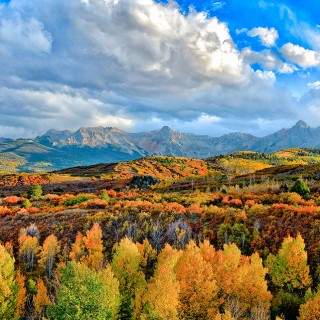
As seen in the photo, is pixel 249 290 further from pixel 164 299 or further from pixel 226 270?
pixel 164 299

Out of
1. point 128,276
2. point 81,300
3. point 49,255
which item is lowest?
point 49,255

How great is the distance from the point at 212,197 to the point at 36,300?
4584 centimetres

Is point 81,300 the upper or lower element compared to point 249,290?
upper

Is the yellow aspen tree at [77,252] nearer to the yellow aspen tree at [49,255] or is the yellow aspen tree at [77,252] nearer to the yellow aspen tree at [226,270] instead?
the yellow aspen tree at [49,255]

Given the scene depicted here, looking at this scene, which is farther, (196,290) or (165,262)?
(165,262)

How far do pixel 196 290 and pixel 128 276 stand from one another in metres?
8.01

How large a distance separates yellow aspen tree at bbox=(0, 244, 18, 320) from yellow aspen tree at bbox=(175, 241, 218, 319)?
53.3ft

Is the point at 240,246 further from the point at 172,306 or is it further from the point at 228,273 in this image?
the point at 172,306

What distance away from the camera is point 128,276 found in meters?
30.5

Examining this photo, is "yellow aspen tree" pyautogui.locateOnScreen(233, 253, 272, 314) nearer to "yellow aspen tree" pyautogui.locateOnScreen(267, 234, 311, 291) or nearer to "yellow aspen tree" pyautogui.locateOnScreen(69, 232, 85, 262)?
"yellow aspen tree" pyautogui.locateOnScreen(267, 234, 311, 291)

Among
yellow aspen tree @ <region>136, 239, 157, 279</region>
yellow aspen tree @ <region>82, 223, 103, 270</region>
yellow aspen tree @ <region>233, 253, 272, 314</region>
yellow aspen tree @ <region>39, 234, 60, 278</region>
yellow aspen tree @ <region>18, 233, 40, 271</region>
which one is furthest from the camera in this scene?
yellow aspen tree @ <region>18, 233, 40, 271</region>

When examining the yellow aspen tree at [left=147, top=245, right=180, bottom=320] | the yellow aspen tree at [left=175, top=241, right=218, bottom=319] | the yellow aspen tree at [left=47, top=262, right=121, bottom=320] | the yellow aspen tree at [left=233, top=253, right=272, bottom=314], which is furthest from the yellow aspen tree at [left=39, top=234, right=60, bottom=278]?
the yellow aspen tree at [left=233, top=253, right=272, bottom=314]

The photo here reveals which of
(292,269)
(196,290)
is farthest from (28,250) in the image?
(292,269)

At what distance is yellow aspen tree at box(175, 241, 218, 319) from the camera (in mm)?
24625
